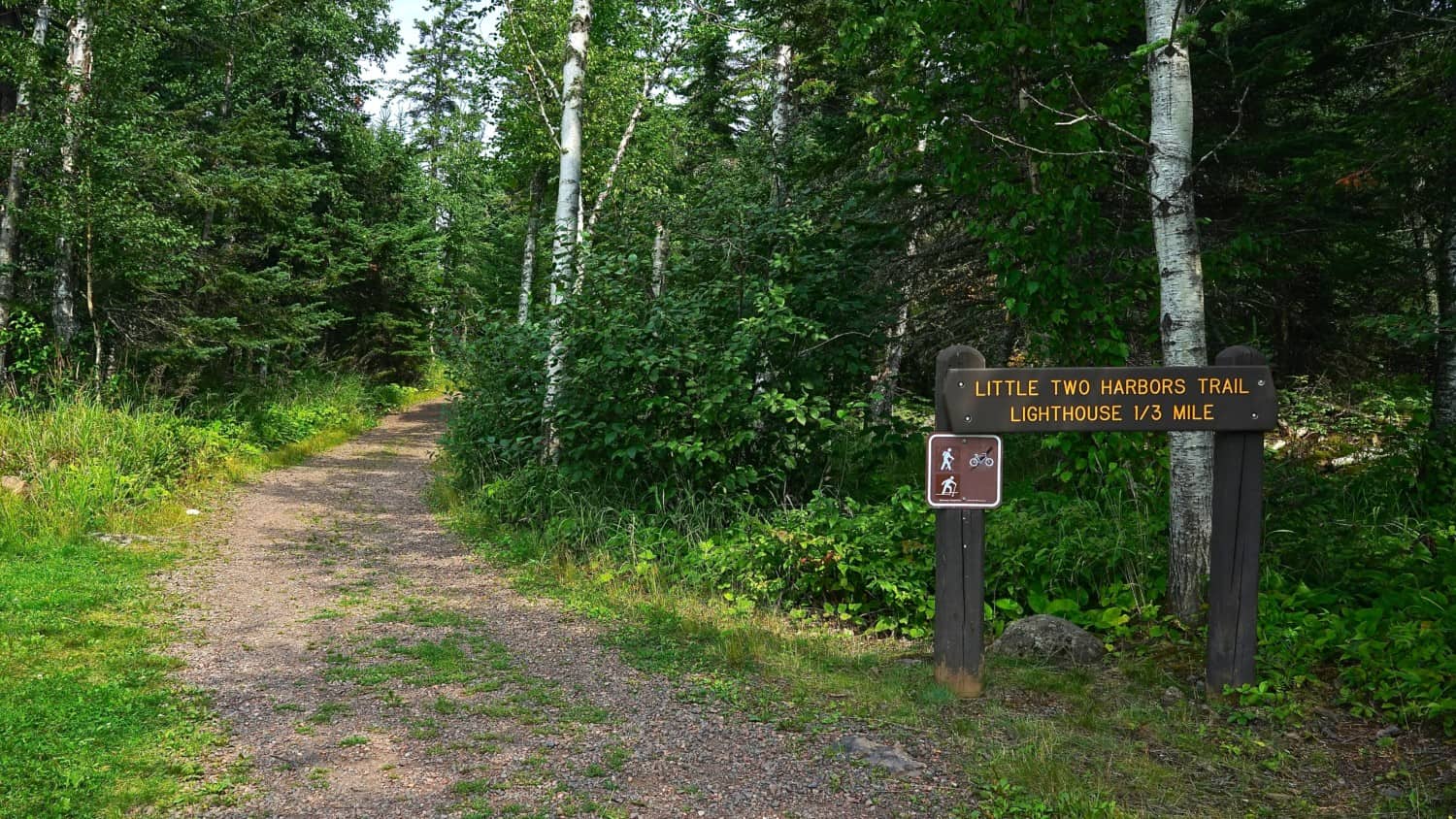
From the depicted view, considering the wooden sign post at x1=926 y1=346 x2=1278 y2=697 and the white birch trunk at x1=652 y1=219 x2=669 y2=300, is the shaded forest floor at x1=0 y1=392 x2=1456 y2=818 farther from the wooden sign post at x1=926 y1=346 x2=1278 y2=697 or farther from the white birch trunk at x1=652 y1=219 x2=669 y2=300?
the white birch trunk at x1=652 y1=219 x2=669 y2=300

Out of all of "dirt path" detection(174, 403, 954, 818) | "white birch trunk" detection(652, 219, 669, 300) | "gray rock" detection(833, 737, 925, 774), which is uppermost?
"white birch trunk" detection(652, 219, 669, 300)

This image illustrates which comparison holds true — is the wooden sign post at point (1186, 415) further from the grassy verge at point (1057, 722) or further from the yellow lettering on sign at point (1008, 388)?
the grassy verge at point (1057, 722)

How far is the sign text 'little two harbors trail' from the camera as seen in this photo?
4770 millimetres

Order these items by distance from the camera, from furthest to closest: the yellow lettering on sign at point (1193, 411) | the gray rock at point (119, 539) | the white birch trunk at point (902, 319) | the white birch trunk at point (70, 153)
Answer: the white birch trunk at point (70, 153) → the white birch trunk at point (902, 319) → the gray rock at point (119, 539) → the yellow lettering on sign at point (1193, 411)

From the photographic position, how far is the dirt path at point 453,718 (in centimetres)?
364

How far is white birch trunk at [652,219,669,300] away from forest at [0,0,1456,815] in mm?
54

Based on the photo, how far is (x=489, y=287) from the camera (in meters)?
27.4

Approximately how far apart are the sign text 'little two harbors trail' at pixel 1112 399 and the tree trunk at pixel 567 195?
5.35 m

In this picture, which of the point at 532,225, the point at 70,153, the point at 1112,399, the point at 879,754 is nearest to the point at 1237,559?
the point at 1112,399

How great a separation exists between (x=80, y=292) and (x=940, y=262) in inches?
455

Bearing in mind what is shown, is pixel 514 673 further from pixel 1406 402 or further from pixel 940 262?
pixel 1406 402

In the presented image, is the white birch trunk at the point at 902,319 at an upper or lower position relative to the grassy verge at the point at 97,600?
upper

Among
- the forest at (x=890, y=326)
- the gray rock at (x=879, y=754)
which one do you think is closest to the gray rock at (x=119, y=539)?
the forest at (x=890, y=326)

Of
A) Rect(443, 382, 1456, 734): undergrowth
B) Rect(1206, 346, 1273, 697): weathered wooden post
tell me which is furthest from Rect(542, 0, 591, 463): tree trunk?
Rect(1206, 346, 1273, 697): weathered wooden post
